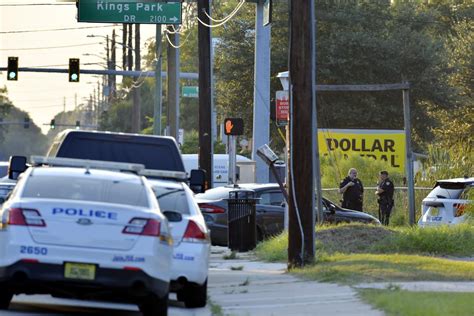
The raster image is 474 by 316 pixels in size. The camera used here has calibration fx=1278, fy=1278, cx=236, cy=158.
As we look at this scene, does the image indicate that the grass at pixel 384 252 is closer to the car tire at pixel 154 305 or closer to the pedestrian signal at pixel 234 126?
the car tire at pixel 154 305

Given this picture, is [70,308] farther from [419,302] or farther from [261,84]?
[261,84]

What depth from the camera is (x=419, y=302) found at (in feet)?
46.7

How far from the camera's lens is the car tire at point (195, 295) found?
15461 millimetres

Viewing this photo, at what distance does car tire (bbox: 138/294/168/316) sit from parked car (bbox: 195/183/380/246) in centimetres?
1291

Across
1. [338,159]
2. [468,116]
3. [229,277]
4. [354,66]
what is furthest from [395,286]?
[354,66]

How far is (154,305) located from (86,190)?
1.41 m

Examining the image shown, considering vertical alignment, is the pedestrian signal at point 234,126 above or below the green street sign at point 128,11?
below

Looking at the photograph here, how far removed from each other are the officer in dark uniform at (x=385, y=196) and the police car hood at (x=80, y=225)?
64.6 ft

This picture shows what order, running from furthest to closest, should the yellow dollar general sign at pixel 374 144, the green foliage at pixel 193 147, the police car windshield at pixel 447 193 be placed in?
the green foliage at pixel 193 147 → the yellow dollar general sign at pixel 374 144 → the police car windshield at pixel 447 193

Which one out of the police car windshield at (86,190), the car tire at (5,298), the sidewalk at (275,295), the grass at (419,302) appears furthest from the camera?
the sidewalk at (275,295)

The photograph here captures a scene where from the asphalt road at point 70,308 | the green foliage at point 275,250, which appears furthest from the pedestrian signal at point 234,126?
the asphalt road at point 70,308

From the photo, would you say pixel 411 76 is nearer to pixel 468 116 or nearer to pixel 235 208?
pixel 468 116

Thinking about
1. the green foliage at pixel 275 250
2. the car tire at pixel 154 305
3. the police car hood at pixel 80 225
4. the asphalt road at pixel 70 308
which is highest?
the police car hood at pixel 80 225

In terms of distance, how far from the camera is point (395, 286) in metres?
16.3
